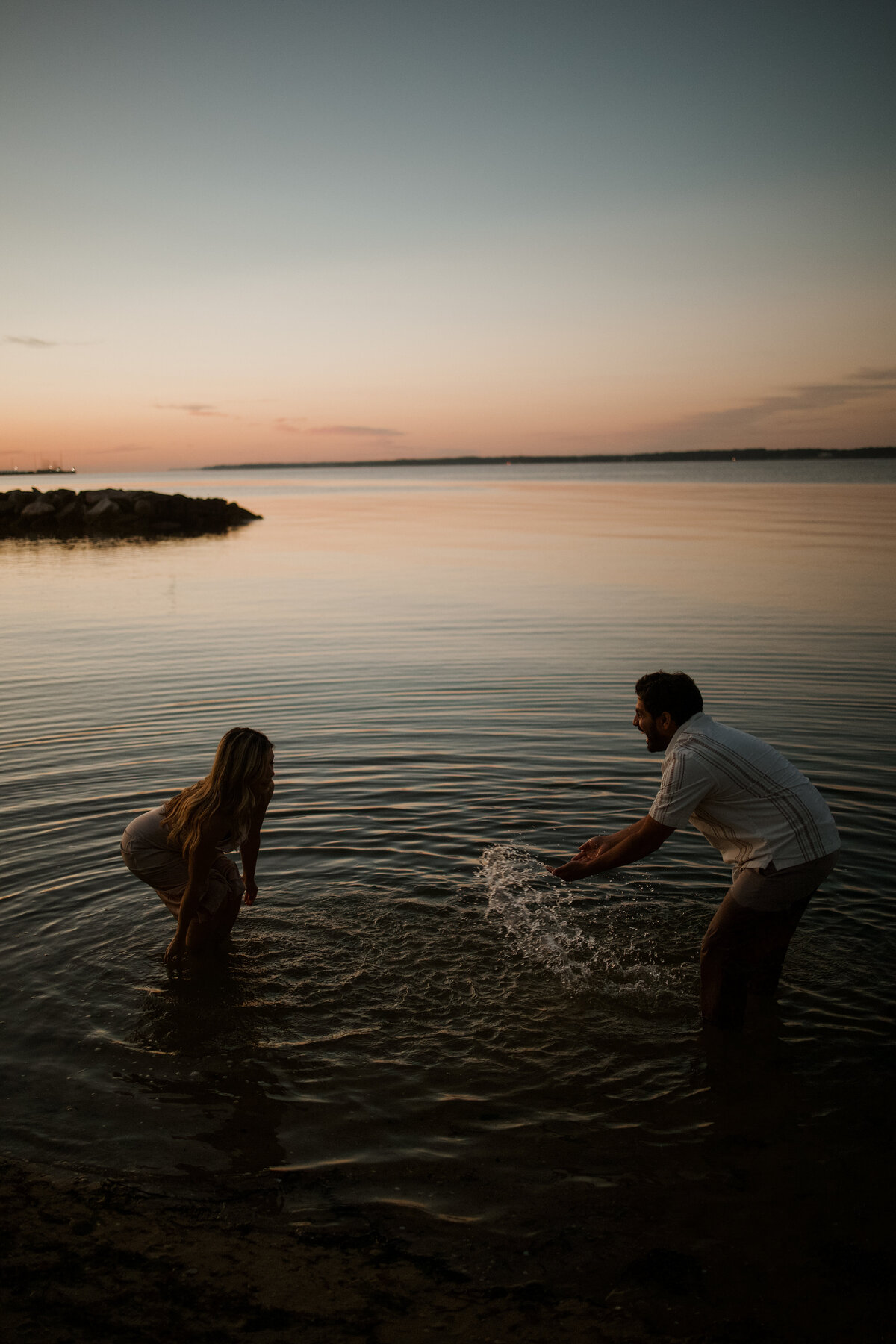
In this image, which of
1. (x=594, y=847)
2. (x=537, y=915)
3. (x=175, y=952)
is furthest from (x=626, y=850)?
(x=175, y=952)

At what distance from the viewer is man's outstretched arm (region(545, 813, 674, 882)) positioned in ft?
18.7

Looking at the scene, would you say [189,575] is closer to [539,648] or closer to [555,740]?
[539,648]

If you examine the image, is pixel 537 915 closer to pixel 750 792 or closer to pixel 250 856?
pixel 250 856

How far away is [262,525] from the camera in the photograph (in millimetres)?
61781

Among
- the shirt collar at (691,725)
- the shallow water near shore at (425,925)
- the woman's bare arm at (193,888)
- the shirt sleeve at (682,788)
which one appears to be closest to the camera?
the shallow water near shore at (425,925)

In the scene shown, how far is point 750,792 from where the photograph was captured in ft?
18.3

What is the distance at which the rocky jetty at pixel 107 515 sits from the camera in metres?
58.7

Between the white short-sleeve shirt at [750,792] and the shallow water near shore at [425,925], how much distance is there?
1.44 metres

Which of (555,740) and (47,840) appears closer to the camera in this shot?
(47,840)

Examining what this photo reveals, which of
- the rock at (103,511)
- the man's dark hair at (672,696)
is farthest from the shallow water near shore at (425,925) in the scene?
the rock at (103,511)

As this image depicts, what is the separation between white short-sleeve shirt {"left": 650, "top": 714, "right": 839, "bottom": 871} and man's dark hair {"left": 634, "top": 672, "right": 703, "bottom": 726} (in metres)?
0.08

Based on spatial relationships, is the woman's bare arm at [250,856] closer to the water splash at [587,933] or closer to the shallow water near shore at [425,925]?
the shallow water near shore at [425,925]

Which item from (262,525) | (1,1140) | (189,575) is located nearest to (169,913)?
(1,1140)

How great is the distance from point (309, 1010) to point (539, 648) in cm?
1292
